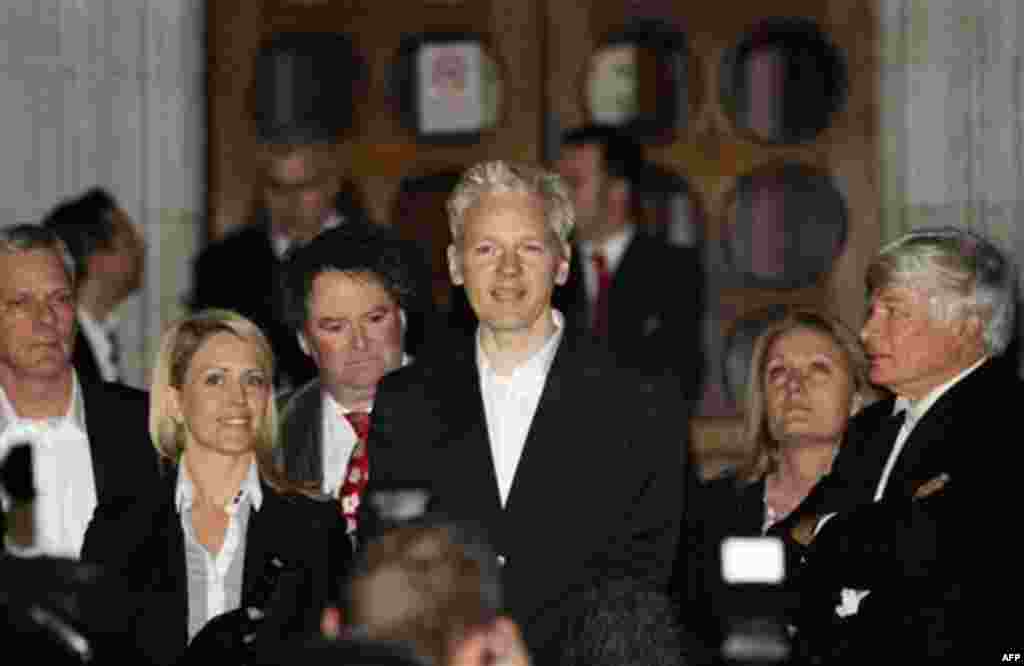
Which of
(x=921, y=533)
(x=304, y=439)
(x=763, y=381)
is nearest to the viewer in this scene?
(x=921, y=533)

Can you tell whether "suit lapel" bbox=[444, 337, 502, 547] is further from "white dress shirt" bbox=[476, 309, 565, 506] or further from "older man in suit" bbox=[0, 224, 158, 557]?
"older man in suit" bbox=[0, 224, 158, 557]

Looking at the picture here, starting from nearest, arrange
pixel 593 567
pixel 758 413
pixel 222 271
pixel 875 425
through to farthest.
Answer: pixel 593 567 < pixel 875 425 < pixel 758 413 < pixel 222 271

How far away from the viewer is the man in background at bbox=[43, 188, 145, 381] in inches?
420

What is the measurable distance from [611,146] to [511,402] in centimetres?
344

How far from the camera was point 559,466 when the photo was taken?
7.43 metres

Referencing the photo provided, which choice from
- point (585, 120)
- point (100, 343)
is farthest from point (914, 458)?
point (585, 120)

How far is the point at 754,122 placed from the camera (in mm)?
11641

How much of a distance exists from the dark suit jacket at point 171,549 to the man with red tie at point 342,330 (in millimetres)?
617

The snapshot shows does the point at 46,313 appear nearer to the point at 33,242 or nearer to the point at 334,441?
the point at 33,242

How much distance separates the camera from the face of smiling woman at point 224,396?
7.83 meters

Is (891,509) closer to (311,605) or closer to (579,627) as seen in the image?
(579,627)

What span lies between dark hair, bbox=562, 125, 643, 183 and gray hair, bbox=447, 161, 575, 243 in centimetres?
318

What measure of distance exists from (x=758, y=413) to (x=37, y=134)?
13.2 ft

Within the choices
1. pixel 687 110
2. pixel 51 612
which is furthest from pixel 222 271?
pixel 51 612
